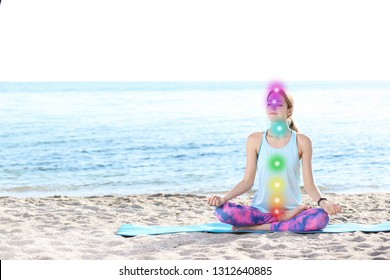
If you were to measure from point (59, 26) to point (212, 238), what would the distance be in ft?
88.5

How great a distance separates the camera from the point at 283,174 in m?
3.53

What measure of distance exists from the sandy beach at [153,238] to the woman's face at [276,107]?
649mm

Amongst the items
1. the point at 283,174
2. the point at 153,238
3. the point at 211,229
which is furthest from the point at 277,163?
the point at 153,238

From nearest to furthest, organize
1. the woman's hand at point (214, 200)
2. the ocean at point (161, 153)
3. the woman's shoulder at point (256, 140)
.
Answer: the woman's hand at point (214, 200) → the woman's shoulder at point (256, 140) → the ocean at point (161, 153)

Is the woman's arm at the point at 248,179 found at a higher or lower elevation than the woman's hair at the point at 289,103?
lower

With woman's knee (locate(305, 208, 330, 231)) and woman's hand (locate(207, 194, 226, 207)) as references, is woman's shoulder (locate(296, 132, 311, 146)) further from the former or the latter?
woman's hand (locate(207, 194, 226, 207))

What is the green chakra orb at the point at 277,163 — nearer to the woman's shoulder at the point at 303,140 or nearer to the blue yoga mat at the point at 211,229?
the woman's shoulder at the point at 303,140

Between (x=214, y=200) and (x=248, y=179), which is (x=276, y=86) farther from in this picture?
(x=214, y=200)

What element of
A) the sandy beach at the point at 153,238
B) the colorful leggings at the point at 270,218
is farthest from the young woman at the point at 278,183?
the sandy beach at the point at 153,238

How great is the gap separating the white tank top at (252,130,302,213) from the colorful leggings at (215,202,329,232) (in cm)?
5

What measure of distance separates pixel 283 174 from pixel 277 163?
0.23 ft

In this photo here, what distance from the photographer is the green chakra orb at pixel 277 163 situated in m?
3.54

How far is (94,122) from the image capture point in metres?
15.6
